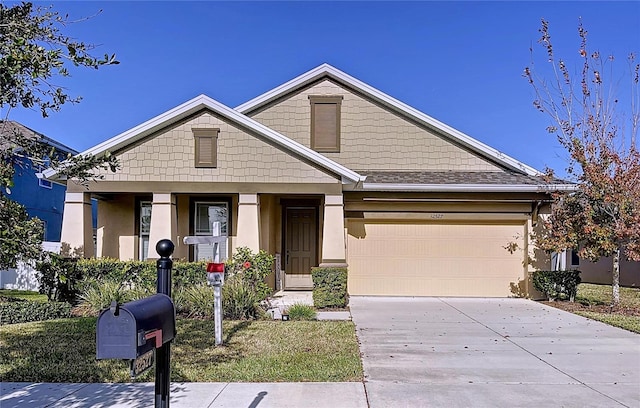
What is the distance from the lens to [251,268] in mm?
11375

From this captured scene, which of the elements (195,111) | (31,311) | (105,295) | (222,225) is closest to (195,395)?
(105,295)

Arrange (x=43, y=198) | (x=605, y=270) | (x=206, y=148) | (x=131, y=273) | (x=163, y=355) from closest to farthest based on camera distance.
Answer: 1. (x=163, y=355)
2. (x=131, y=273)
3. (x=206, y=148)
4. (x=43, y=198)
5. (x=605, y=270)

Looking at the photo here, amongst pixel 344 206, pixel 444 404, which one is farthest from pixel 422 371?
pixel 344 206

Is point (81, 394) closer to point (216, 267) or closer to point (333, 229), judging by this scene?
point (216, 267)

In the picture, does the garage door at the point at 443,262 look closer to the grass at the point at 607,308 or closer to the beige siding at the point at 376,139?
the grass at the point at 607,308

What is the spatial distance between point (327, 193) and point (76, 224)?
6.28 metres

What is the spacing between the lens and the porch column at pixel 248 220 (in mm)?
12125

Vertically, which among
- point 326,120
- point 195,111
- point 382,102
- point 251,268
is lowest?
point 251,268

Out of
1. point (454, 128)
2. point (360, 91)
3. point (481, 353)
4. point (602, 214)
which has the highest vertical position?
point (360, 91)

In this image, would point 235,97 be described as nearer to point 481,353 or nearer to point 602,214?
point 602,214

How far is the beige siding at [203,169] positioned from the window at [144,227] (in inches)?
74.4

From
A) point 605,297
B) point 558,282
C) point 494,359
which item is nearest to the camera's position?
point 494,359

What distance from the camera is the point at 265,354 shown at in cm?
691

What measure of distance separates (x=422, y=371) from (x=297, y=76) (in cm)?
1070
